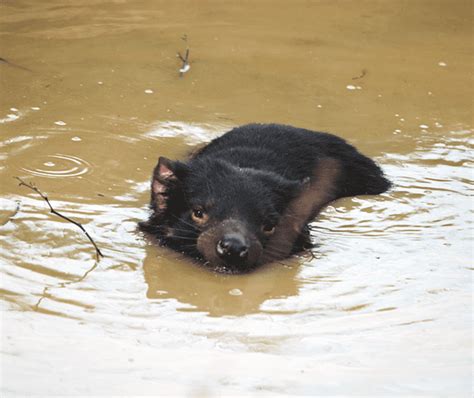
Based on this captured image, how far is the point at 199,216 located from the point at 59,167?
1567 millimetres

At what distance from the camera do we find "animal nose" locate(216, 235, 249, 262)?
517 centimetres

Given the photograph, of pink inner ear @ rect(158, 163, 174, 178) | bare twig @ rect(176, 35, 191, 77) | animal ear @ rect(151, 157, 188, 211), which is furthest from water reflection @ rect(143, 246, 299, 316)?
bare twig @ rect(176, 35, 191, 77)

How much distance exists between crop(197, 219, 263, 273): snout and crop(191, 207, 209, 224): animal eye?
150mm

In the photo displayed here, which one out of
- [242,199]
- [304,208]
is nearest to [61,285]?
[242,199]

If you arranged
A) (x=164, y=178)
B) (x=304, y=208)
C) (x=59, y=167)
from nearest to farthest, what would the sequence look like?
1. (x=164, y=178)
2. (x=304, y=208)
3. (x=59, y=167)

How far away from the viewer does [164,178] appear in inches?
233

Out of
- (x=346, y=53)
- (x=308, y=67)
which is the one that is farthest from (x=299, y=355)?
(x=346, y=53)

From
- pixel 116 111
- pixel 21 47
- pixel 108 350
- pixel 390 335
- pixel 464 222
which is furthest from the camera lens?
pixel 21 47

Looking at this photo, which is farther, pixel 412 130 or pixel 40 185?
pixel 412 130

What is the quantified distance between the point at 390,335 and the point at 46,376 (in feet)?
5.61

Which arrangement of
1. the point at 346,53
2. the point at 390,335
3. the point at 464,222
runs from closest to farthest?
the point at 390,335, the point at 464,222, the point at 346,53

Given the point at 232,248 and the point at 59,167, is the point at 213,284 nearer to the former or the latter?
the point at 232,248

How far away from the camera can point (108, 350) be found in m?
4.07

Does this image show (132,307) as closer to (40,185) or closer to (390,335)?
(390,335)
